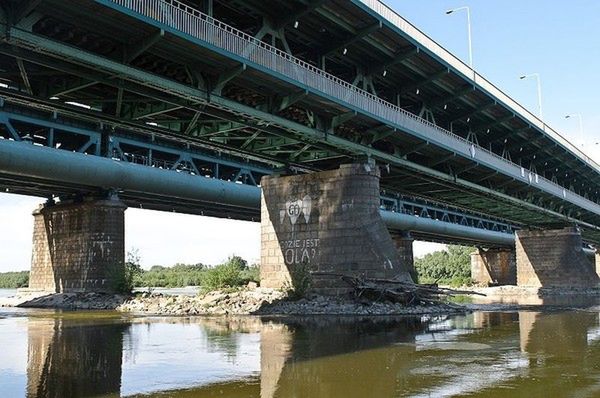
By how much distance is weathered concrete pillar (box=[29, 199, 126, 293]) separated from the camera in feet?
134

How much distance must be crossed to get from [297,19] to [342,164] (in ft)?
31.3


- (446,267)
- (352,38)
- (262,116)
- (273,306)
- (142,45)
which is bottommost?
(273,306)

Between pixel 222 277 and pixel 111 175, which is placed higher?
pixel 111 175

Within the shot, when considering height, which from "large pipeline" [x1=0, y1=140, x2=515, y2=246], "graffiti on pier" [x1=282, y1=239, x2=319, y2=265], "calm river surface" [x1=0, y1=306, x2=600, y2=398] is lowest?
"calm river surface" [x1=0, y1=306, x2=600, y2=398]

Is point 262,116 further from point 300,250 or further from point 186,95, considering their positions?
point 300,250

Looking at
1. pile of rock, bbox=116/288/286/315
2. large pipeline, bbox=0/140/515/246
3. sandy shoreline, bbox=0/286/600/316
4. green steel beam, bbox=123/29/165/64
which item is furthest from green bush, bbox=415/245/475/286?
green steel beam, bbox=123/29/165/64

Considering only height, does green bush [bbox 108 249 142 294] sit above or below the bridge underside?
below

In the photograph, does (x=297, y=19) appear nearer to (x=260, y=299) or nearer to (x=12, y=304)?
(x=260, y=299)

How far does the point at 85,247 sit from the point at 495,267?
85.7 meters

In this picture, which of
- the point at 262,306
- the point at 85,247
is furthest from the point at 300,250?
the point at 85,247

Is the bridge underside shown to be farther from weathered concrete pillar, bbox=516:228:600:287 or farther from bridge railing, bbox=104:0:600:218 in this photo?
weathered concrete pillar, bbox=516:228:600:287

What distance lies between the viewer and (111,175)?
33500 millimetres

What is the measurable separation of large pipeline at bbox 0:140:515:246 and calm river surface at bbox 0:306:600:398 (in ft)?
31.0

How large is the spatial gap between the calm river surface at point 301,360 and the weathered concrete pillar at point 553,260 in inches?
1934
